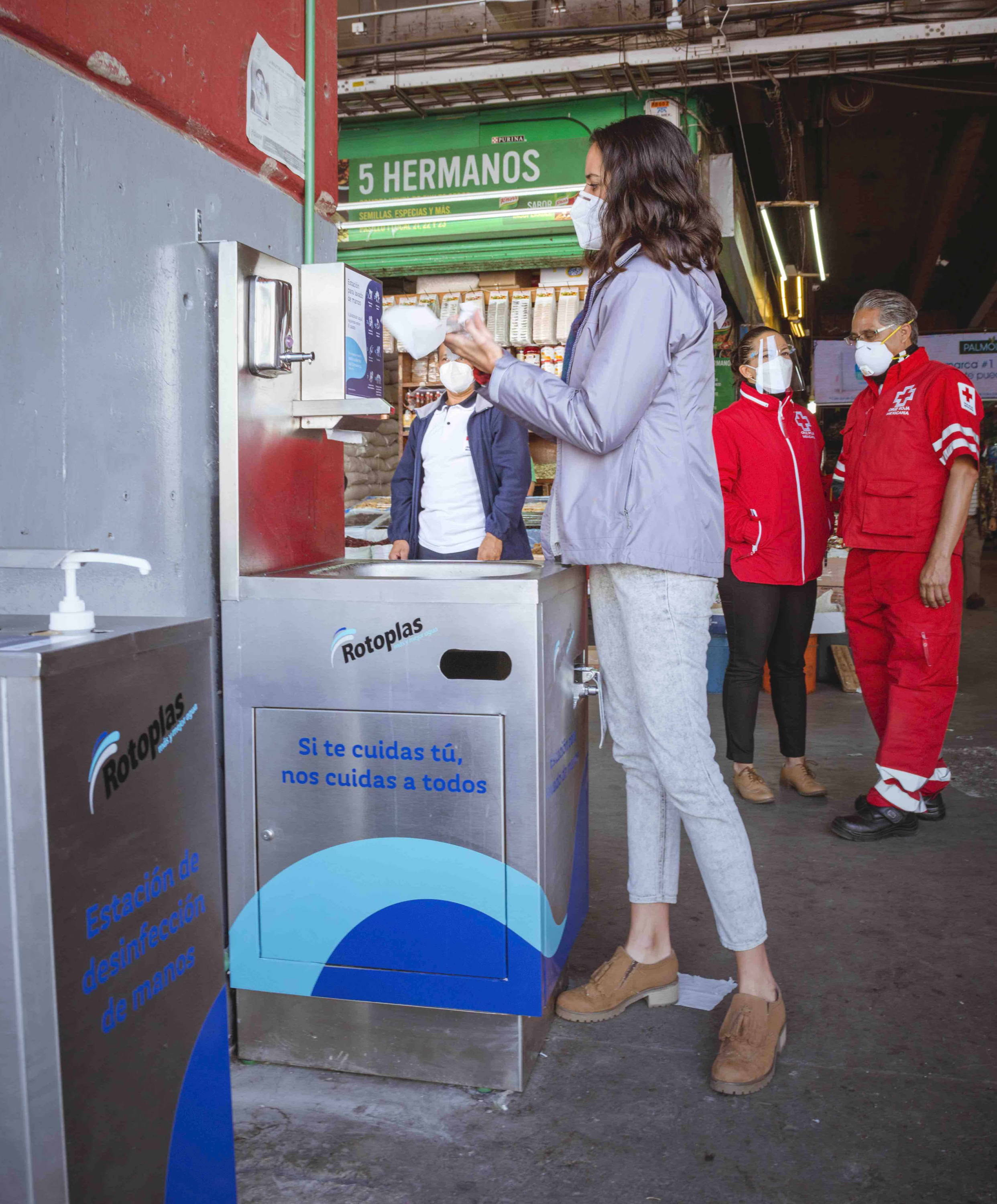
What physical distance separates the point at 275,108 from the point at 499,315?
440cm

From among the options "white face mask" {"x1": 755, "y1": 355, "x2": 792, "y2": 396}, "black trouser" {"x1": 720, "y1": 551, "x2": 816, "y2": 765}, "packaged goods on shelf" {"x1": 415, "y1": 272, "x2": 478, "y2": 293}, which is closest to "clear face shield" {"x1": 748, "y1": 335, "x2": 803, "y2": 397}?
"white face mask" {"x1": 755, "y1": 355, "x2": 792, "y2": 396}

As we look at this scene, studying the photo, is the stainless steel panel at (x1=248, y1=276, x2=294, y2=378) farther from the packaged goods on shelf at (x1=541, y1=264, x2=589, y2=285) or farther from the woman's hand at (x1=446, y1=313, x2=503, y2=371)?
the packaged goods on shelf at (x1=541, y1=264, x2=589, y2=285)

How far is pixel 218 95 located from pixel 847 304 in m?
17.8

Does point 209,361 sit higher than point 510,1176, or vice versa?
point 209,361

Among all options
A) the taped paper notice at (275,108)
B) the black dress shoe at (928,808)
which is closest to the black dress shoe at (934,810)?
the black dress shoe at (928,808)

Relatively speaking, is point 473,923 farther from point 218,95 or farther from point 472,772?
point 218,95

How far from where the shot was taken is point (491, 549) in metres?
3.71

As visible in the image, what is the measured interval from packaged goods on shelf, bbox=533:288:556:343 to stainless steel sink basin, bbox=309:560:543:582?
163 inches

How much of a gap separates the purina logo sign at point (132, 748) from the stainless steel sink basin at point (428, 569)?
1.10m

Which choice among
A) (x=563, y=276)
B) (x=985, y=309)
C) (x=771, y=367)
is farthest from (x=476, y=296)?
(x=985, y=309)

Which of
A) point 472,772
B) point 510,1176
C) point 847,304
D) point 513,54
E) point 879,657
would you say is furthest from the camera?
point 847,304

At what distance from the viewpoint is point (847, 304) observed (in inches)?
713

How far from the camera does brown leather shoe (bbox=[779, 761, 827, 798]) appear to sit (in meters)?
3.85

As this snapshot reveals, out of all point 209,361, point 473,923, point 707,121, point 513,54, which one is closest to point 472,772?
point 473,923
